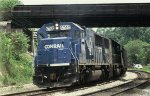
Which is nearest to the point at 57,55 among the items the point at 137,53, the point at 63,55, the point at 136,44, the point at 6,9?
the point at 63,55

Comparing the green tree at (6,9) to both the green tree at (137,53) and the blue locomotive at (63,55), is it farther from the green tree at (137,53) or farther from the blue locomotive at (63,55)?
the green tree at (137,53)

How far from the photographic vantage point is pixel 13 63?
30891 mm

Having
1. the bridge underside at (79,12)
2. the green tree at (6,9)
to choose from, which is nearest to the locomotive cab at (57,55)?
the bridge underside at (79,12)

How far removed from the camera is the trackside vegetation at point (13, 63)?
2742 centimetres

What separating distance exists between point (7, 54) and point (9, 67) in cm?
110

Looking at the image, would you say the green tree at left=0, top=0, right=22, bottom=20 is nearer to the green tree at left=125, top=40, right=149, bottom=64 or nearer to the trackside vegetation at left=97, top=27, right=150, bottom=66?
the trackside vegetation at left=97, top=27, right=150, bottom=66

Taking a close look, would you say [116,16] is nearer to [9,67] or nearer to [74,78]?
[9,67]

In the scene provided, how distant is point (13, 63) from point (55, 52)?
11482mm

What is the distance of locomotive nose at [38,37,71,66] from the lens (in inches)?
783

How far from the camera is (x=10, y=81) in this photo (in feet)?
86.9

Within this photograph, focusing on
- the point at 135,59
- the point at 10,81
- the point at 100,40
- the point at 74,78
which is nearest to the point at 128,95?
the point at 74,78

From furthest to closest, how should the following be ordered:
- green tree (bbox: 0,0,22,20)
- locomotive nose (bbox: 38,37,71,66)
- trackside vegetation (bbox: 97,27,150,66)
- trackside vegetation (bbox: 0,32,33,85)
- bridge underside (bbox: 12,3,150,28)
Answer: trackside vegetation (bbox: 97,27,150,66), green tree (bbox: 0,0,22,20), bridge underside (bbox: 12,3,150,28), trackside vegetation (bbox: 0,32,33,85), locomotive nose (bbox: 38,37,71,66)

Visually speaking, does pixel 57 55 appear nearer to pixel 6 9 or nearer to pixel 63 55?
pixel 63 55

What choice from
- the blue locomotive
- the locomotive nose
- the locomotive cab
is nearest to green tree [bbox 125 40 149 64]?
the blue locomotive
